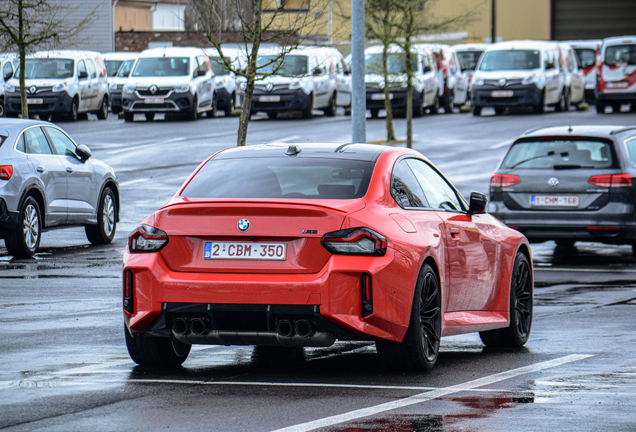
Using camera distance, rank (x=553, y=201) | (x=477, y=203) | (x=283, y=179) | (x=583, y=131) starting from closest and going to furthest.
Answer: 1. (x=283, y=179)
2. (x=477, y=203)
3. (x=553, y=201)
4. (x=583, y=131)

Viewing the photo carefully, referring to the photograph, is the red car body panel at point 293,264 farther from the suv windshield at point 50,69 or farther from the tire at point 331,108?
the tire at point 331,108

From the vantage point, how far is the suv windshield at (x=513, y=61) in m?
39.3

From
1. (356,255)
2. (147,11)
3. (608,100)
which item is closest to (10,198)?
(356,255)

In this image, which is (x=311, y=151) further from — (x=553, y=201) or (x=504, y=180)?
(x=504, y=180)

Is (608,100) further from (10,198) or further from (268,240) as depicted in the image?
(268,240)

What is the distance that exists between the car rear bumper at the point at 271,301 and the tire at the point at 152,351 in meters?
0.38

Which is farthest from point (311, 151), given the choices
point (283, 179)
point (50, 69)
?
point (50, 69)

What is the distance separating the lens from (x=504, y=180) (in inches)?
600

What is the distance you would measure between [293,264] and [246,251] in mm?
286

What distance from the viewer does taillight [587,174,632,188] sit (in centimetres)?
1470

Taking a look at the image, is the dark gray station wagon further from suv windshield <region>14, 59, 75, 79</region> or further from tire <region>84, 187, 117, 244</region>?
suv windshield <region>14, 59, 75, 79</region>

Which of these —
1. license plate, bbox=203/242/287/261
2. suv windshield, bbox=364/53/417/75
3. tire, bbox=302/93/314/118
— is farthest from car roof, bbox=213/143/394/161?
tire, bbox=302/93/314/118

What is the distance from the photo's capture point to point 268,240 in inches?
291

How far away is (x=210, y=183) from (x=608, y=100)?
3488cm
